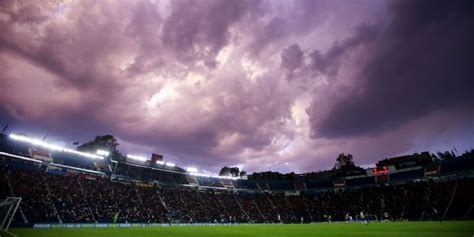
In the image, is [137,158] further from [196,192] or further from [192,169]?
[196,192]

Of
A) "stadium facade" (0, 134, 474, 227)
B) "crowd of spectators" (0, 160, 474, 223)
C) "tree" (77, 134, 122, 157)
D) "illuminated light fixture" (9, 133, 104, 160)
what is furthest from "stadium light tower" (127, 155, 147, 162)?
"tree" (77, 134, 122, 157)

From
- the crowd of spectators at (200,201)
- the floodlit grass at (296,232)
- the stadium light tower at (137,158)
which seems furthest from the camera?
the stadium light tower at (137,158)

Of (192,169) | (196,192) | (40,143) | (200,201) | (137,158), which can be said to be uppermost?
(137,158)

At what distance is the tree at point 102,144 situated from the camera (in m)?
110

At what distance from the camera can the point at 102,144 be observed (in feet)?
367

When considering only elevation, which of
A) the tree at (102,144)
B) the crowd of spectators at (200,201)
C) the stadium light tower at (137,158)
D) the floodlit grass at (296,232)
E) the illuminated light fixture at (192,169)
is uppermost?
the tree at (102,144)

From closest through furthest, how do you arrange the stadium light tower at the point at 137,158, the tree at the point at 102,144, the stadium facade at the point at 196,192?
the stadium facade at the point at 196,192 → the stadium light tower at the point at 137,158 → the tree at the point at 102,144

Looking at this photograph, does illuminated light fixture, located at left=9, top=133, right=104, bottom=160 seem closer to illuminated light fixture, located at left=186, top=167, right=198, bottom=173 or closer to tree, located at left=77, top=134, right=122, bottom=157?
illuminated light fixture, located at left=186, top=167, right=198, bottom=173

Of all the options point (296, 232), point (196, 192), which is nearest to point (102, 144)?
point (196, 192)

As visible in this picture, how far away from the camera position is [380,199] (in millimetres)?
72938

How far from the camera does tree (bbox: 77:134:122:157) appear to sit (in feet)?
360

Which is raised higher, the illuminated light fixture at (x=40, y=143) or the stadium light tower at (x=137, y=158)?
the stadium light tower at (x=137, y=158)

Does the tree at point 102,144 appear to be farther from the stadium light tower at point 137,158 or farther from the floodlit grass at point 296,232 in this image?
the floodlit grass at point 296,232

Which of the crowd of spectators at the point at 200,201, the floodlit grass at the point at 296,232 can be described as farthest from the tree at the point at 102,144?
the floodlit grass at the point at 296,232
